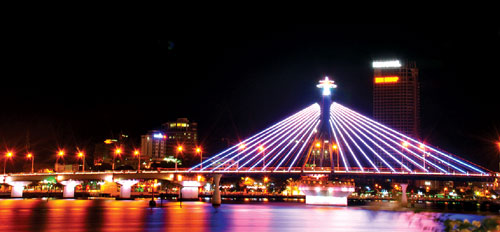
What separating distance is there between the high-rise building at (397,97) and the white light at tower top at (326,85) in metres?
114

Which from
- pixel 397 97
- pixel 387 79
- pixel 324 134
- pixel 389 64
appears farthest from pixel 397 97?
pixel 324 134

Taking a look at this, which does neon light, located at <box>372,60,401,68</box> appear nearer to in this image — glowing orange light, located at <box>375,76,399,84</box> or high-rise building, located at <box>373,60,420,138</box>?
high-rise building, located at <box>373,60,420,138</box>

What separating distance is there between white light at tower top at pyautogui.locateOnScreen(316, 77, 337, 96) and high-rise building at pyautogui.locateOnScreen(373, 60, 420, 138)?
374ft

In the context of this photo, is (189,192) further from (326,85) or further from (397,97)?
(397,97)

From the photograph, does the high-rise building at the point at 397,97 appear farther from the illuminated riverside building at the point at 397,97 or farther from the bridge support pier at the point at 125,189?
the bridge support pier at the point at 125,189

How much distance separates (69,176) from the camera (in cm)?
9681

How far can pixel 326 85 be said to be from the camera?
8331cm

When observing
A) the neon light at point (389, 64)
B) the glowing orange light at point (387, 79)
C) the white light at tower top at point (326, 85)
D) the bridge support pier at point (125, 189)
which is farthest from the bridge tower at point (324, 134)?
the neon light at point (389, 64)

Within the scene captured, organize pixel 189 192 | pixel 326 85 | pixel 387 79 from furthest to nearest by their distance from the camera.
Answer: pixel 387 79 < pixel 189 192 < pixel 326 85

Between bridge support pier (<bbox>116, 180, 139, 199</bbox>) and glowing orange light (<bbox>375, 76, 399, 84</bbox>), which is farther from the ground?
glowing orange light (<bbox>375, 76, 399, 84</bbox>)

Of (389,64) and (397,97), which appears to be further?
(389,64)

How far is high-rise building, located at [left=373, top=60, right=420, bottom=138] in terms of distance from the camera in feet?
634

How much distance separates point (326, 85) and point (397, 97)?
119536mm

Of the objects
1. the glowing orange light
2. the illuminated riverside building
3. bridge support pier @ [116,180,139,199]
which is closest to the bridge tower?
bridge support pier @ [116,180,139,199]
